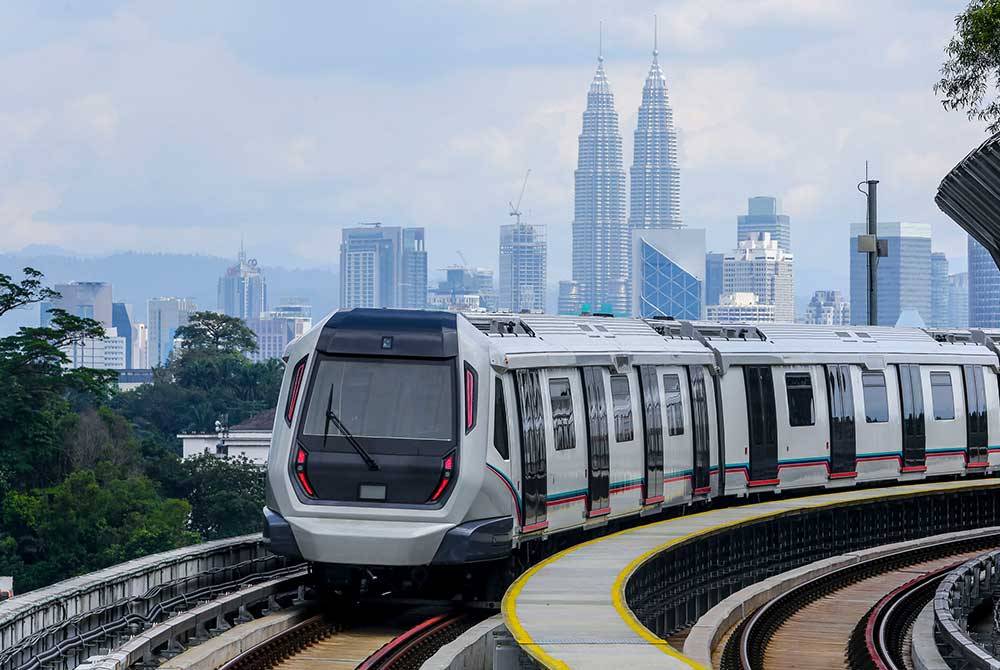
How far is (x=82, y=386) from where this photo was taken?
331 ft

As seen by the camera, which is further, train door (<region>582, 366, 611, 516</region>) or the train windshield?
train door (<region>582, 366, 611, 516</region>)

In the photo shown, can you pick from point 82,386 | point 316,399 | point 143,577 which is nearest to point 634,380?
point 316,399

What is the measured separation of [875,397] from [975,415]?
4.07m

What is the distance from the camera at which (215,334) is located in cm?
18200

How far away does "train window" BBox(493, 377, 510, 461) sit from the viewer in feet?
67.1

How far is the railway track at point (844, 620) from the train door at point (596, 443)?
2.49 meters

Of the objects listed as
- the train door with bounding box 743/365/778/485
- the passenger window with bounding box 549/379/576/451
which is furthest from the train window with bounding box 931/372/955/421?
the passenger window with bounding box 549/379/576/451

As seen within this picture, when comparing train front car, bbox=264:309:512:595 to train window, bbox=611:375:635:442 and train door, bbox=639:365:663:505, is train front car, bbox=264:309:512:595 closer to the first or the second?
train window, bbox=611:375:635:442

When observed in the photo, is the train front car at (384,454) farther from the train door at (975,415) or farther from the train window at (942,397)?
the train door at (975,415)

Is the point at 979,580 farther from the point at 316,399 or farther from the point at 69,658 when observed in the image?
the point at 69,658

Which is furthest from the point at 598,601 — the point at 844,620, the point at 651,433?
the point at 651,433

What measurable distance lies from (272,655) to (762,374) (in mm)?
16377

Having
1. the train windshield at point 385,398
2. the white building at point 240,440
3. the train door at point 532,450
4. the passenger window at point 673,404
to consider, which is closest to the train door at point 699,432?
the passenger window at point 673,404

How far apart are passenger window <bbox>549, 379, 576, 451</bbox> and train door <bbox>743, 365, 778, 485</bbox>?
348 inches
